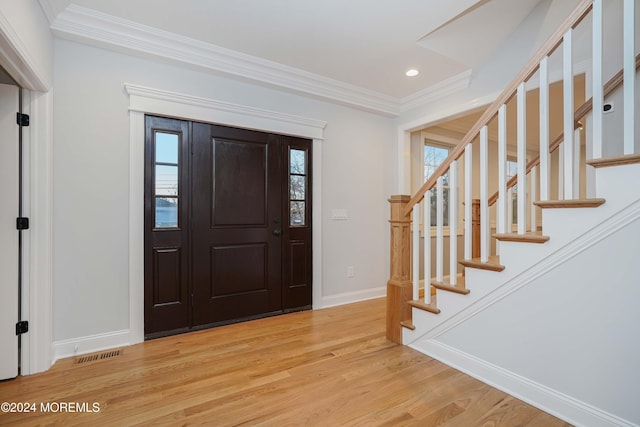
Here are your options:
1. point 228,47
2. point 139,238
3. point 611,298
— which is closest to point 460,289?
point 611,298

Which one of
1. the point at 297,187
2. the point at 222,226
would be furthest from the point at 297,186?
the point at 222,226

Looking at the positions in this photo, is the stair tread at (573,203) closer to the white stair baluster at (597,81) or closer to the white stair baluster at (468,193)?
the white stair baluster at (597,81)

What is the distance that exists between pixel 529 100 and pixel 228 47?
3810 mm

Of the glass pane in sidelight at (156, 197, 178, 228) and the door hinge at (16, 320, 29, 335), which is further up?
the glass pane in sidelight at (156, 197, 178, 228)

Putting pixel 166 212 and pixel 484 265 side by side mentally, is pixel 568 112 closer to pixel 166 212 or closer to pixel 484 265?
pixel 484 265

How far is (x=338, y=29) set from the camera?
8.33 feet

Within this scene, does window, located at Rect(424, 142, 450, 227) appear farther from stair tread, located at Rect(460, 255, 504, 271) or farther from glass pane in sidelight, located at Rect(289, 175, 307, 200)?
stair tread, located at Rect(460, 255, 504, 271)

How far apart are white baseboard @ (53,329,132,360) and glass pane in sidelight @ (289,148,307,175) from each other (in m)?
2.17

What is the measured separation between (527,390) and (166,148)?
318cm

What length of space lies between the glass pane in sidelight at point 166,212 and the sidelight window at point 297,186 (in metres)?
1.18

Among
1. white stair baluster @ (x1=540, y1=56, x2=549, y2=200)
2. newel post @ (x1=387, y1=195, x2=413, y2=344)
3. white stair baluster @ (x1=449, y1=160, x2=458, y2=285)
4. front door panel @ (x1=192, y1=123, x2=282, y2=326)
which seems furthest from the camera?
front door panel @ (x1=192, y1=123, x2=282, y2=326)

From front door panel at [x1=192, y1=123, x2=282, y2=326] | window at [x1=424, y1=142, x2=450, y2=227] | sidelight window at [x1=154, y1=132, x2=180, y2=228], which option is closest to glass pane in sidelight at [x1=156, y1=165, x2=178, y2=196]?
sidelight window at [x1=154, y1=132, x2=180, y2=228]

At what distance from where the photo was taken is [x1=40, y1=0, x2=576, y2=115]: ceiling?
224 cm

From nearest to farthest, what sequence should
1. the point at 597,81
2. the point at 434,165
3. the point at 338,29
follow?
1. the point at 597,81
2. the point at 338,29
3. the point at 434,165
